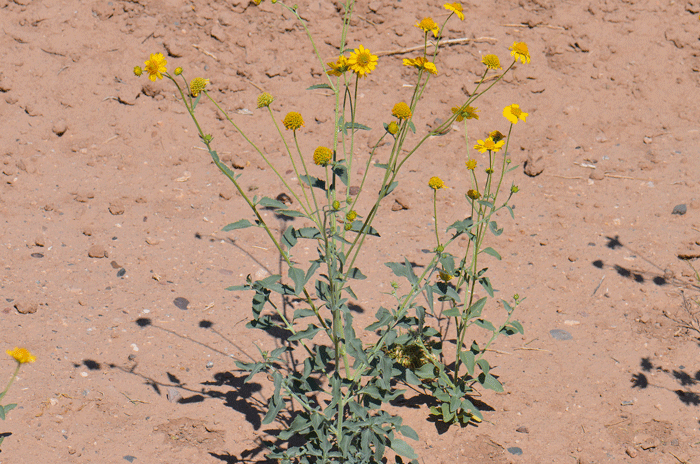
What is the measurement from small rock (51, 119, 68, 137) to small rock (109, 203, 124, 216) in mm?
996

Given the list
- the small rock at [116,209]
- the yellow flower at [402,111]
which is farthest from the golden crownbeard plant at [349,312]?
the small rock at [116,209]

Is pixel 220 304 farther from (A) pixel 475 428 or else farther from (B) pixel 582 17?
(B) pixel 582 17

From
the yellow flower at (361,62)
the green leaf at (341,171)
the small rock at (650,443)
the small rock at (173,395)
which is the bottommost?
the small rock at (173,395)

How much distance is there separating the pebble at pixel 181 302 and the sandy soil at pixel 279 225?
13mm

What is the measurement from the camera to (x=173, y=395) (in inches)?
126

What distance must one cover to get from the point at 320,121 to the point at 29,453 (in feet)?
10.7

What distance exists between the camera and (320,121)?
5090 millimetres

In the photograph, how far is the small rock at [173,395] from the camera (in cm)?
318

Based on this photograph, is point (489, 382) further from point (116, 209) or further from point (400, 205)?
point (116, 209)

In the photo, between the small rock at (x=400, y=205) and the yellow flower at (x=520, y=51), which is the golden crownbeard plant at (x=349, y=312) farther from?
the small rock at (x=400, y=205)

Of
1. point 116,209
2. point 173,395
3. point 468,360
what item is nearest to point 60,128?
point 116,209

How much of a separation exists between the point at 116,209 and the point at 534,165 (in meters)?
3.15

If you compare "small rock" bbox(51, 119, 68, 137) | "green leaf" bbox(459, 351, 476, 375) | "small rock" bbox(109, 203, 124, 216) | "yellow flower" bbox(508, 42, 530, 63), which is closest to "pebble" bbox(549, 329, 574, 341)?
"green leaf" bbox(459, 351, 476, 375)

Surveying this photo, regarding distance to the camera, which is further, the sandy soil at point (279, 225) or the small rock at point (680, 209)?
the small rock at point (680, 209)
